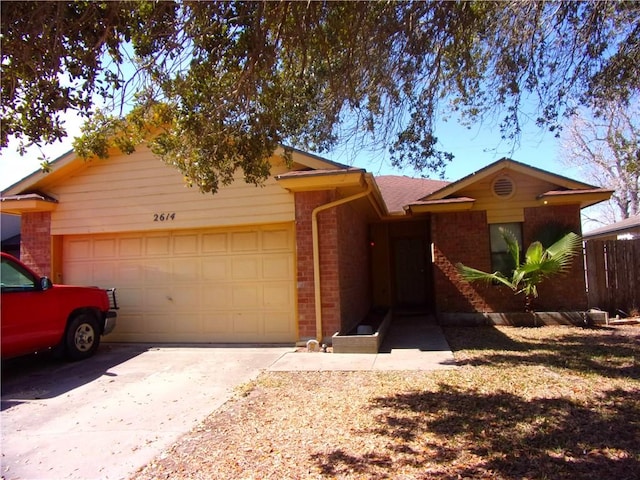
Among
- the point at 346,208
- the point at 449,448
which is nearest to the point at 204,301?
the point at 346,208

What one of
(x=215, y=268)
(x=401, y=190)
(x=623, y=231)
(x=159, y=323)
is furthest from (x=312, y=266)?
(x=623, y=231)

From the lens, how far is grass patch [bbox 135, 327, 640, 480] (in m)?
3.68

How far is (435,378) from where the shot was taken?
622 centimetres

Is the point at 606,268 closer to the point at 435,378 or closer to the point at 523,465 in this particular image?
the point at 435,378

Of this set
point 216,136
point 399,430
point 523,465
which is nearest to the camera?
point 523,465

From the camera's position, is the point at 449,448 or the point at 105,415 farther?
the point at 105,415

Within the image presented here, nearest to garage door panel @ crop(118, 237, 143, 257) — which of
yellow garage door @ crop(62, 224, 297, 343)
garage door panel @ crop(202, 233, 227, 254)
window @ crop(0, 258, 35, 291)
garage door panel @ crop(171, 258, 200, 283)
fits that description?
yellow garage door @ crop(62, 224, 297, 343)

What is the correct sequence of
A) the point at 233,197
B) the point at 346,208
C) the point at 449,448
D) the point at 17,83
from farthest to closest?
1. the point at 346,208
2. the point at 233,197
3. the point at 17,83
4. the point at 449,448

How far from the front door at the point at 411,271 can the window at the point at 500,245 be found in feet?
11.5

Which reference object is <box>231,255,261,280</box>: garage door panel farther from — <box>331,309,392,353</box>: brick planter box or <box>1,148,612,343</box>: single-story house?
<box>331,309,392,353</box>: brick planter box

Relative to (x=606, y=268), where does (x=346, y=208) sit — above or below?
above

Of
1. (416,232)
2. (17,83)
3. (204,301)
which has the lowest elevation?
(204,301)

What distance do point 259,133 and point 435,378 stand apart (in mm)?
4031

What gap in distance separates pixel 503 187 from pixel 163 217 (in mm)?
7862
